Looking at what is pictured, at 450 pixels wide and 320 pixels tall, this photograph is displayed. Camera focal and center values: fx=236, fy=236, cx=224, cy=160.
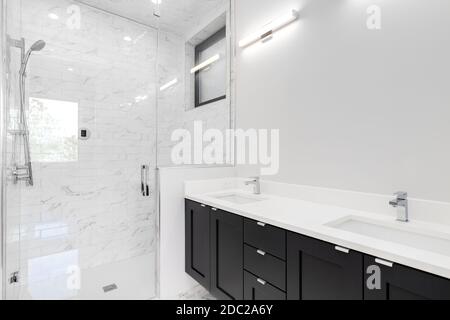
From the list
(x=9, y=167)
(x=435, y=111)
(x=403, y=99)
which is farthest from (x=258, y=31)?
(x=9, y=167)

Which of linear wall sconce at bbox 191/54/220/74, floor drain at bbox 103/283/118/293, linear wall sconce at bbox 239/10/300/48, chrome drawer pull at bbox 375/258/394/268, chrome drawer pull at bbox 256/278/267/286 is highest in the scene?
linear wall sconce at bbox 239/10/300/48

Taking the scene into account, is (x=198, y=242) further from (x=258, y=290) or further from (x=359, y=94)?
(x=359, y=94)

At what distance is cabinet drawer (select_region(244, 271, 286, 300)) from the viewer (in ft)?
4.09

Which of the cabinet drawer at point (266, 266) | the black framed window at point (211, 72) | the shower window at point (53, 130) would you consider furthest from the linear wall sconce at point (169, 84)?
the cabinet drawer at point (266, 266)

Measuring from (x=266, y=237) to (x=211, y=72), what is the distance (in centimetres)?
173

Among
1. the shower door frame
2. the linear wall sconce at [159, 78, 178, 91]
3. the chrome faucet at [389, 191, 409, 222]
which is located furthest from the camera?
the linear wall sconce at [159, 78, 178, 91]

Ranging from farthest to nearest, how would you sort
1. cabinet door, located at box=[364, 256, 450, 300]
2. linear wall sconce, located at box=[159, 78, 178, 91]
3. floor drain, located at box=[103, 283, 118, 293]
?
linear wall sconce, located at box=[159, 78, 178, 91], floor drain, located at box=[103, 283, 118, 293], cabinet door, located at box=[364, 256, 450, 300]

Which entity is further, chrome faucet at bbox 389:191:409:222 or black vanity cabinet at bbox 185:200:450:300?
chrome faucet at bbox 389:191:409:222

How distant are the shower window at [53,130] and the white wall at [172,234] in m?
1.01

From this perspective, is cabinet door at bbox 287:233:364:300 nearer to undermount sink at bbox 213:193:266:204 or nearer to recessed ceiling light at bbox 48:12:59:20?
undermount sink at bbox 213:193:266:204

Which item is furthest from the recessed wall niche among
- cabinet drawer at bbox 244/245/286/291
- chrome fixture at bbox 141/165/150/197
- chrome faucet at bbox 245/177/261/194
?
cabinet drawer at bbox 244/245/286/291

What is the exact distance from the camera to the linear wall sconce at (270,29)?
5.68ft

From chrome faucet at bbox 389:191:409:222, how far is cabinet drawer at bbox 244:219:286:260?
22.9 inches

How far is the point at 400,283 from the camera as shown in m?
0.83
